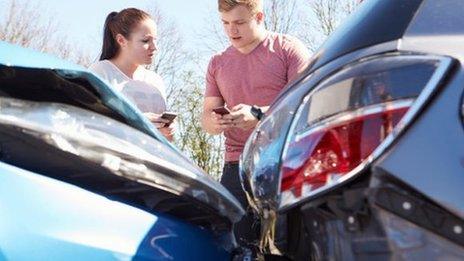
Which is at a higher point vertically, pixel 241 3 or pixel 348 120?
pixel 241 3

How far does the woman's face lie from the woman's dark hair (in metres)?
0.03

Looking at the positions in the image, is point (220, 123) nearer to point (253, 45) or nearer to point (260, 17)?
point (253, 45)

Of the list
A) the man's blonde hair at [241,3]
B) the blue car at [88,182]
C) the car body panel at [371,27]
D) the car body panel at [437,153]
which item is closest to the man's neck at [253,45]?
the man's blonde hair at [241,3]

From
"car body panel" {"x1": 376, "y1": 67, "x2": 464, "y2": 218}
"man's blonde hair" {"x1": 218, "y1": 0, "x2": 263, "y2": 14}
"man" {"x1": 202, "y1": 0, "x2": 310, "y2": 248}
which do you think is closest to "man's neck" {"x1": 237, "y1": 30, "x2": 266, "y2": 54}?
"man" {"x1": 202, "y1": 0, "x2": 310, "y2": 248}

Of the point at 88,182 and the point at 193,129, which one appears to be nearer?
the point at 88,182

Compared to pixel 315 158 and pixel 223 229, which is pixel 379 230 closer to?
pixel 315 158

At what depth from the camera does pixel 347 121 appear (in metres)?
1.21

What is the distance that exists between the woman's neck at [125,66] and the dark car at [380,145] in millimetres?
2314

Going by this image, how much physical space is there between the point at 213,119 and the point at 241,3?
581 mm

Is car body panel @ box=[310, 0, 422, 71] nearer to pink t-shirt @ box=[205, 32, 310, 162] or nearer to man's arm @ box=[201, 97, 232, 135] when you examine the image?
man's arm @ box=[201, 97, 232, 135]

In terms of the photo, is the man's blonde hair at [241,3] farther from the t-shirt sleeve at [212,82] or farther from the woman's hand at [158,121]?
the woman's hand at [158,121]

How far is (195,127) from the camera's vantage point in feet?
63.2

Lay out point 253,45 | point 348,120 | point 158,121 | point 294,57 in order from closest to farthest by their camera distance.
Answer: point 348,120 → point 158,121 → point 294,57 → point 253,45

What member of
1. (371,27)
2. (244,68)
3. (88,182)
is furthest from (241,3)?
(371,27)
